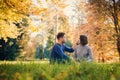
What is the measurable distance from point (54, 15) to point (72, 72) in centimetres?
4385

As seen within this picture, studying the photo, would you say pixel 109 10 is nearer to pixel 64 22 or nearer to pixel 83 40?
pixel 83 40

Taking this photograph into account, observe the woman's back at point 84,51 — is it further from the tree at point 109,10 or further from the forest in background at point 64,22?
the tree at point 109,10

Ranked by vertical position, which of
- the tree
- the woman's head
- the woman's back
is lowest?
the woman's back

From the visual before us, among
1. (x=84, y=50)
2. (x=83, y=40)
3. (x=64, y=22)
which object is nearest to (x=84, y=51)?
(x=84, y=50)

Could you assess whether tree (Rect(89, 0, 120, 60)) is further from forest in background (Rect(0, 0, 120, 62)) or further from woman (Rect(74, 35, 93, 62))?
woman (Rect(74, 35, 93, 62))

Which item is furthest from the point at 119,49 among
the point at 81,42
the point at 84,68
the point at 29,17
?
the point at 84,68

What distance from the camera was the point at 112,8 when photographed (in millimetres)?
23797

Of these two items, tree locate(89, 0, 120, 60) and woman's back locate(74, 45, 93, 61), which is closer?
woman's back locate(74, 45, 93, 61)

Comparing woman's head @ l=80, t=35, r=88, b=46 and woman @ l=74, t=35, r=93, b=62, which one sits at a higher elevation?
woman's head @ l=80, t=35, r=88, b=46

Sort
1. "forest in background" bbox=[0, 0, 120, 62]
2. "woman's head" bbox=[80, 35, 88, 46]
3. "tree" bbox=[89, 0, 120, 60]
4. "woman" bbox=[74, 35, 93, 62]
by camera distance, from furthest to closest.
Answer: "tree" bbox=[89, 0, 120, 60], "forest in background" bbox=[0, 0, 120, 62], "woman" bbox=[74, 35, 93, 62], "woman's head" bbox=[80, 35, 88, 46]

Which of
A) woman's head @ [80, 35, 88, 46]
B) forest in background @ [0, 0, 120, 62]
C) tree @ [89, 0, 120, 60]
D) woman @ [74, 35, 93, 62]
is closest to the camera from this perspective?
woman's head @ [80, 35, 88, 46]

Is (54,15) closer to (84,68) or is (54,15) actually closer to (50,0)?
(50,0)

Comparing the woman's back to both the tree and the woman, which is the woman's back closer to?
the woman

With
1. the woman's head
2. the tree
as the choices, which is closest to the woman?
the woman's head
